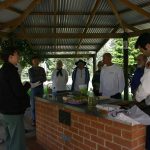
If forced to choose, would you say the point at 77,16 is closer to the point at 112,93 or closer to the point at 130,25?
the point at 130,25

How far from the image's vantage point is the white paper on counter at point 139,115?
300 centimetres

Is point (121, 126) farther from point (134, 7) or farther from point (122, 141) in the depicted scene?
point (134, 7)

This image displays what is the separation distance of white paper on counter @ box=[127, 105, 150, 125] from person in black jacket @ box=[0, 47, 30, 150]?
140 cm

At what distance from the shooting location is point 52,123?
4.68 metres

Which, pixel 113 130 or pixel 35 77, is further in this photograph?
pixel 35 77

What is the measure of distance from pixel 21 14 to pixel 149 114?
6.35 metres

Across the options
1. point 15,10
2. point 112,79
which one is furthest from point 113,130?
point 15,10

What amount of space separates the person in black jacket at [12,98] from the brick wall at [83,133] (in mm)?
667

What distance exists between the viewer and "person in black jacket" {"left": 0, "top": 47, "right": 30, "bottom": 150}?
371 cm

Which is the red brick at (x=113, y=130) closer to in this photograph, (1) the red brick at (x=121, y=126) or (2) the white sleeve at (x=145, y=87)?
(1) the red brick at (x=121, y=126)

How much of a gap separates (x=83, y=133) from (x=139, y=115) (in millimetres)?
976

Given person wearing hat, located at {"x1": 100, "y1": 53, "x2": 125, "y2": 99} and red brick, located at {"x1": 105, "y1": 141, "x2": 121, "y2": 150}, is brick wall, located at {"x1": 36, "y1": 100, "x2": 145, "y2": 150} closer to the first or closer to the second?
red brick, located at {"x1": 105, "y1": 141, "x2": 121, "y2": 150}

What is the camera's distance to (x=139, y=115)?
308 cm

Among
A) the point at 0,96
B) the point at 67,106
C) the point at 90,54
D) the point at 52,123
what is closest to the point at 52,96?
the point at 52,123
